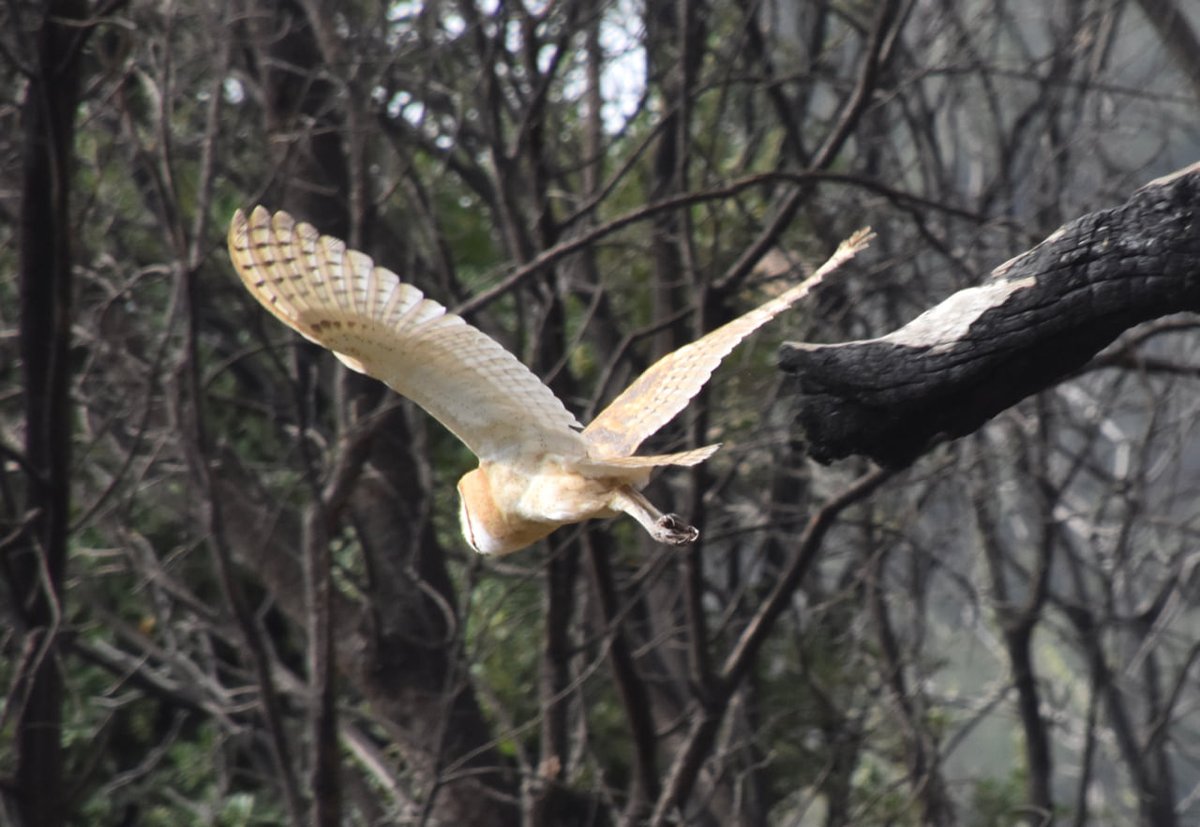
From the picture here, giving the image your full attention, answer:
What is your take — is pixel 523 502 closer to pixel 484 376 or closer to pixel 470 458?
pixel 484 376

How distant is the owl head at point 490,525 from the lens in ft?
8.87

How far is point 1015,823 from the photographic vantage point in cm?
744

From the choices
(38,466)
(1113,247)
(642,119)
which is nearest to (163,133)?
(38,466)

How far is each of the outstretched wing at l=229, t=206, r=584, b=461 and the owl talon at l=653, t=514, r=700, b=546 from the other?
1.38ft

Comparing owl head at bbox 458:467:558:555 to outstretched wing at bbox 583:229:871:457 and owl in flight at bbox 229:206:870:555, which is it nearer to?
owl in flight at bbox 229:206:870:555

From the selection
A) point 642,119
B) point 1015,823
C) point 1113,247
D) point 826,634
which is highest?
point 642,119

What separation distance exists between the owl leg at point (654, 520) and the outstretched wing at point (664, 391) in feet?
0.50

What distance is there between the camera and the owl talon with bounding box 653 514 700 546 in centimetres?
226

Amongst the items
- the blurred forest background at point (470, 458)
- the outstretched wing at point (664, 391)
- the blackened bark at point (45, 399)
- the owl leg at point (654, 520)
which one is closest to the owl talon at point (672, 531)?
the owl leg at point (654, 520)

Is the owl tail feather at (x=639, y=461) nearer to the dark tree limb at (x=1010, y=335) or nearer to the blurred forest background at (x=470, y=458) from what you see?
the dark tree limb at (x=1010, y=335)

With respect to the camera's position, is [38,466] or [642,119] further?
[642,119]

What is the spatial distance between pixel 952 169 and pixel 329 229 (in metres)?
3.05

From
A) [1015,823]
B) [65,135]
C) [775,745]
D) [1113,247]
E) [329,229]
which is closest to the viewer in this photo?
[1113,247]

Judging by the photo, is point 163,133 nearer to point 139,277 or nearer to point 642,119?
point 139,277
